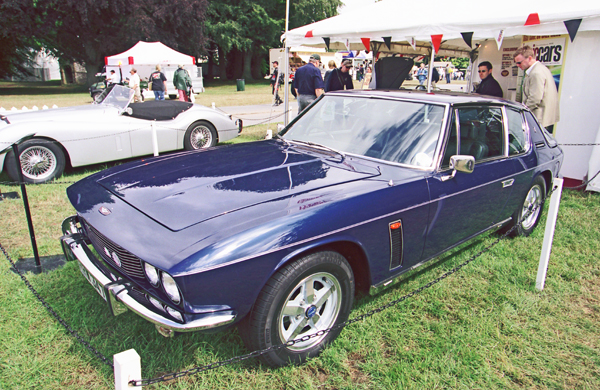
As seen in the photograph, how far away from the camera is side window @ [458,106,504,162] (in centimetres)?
339

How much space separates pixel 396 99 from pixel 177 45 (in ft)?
102

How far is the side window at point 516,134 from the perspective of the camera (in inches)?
153

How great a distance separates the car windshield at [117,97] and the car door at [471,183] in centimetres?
587

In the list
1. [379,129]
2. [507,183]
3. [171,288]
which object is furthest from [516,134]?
[171,288]

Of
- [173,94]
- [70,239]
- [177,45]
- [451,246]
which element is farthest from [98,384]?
[177,45]

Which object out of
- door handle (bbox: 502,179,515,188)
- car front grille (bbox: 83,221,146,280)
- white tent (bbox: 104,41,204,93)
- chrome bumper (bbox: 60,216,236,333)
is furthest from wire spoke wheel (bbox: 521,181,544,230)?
white tent (bbox: 104,41,204,93)

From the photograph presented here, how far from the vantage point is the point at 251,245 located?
209 cm

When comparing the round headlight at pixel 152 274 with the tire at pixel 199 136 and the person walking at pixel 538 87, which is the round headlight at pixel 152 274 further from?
the person walking at pixel 538 87

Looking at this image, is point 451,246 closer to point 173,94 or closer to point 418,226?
point 418,226

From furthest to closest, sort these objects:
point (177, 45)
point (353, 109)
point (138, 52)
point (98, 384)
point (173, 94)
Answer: point (177, 45) < point (173, 94) < point (138, 52) < point (353, 109) < point (98, 384)

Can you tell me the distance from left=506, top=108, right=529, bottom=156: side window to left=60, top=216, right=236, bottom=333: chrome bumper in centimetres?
315

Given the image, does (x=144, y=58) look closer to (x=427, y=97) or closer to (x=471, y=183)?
(x=427, y=97)

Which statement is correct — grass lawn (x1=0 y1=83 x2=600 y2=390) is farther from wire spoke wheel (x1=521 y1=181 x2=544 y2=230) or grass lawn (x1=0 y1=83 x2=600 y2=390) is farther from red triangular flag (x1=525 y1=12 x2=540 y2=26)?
red triangular flag (x1=525 y1=12 x2=540 y2=26)

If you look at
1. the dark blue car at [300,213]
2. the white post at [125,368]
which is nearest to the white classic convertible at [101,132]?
the dark blue car at [300,213]
